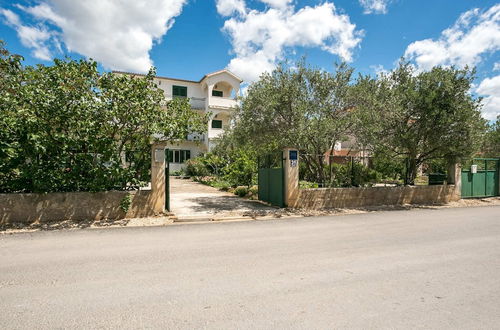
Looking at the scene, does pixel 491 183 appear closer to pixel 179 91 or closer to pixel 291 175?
pixel 291 175

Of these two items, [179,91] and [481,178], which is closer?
[481,178]

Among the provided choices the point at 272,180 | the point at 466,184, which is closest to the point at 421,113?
the point at 466,184

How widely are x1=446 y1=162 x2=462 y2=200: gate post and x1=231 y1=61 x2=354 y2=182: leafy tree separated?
728 centimetres

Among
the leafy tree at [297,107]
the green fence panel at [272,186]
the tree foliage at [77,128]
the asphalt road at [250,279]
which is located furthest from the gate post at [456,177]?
the tree foliage at [77,128]

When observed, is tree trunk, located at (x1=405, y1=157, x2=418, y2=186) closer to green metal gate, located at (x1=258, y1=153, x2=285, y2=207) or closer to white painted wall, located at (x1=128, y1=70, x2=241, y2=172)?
green metal gate, located at (x1=258, y1=153, x2=285, y2=207)

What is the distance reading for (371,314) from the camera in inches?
128

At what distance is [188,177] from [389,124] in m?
19.6

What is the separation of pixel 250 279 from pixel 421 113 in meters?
11.7

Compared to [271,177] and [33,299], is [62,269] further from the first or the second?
[271,177]

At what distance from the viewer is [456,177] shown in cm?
1445

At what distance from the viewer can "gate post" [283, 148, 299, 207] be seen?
36.0ft

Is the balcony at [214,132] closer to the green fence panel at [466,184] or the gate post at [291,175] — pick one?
the gate post at [291,175]

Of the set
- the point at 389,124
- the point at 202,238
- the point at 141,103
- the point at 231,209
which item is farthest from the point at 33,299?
the point at 389,124

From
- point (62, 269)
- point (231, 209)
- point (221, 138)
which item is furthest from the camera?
point (221, 138)
